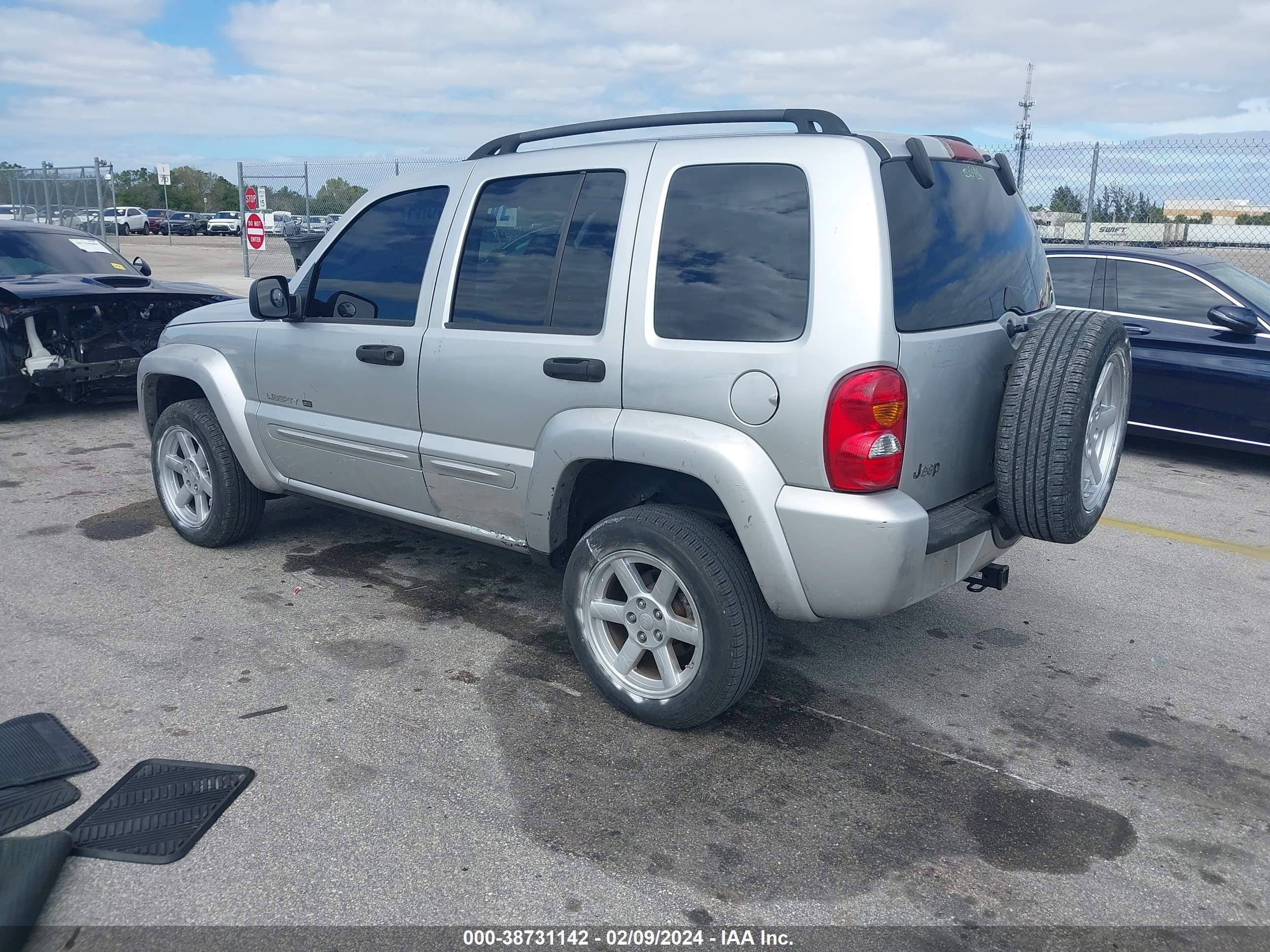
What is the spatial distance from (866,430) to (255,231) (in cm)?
1862

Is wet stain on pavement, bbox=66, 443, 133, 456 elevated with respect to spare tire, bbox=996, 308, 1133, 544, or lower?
lower

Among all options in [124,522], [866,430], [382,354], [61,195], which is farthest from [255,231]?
[866,430]

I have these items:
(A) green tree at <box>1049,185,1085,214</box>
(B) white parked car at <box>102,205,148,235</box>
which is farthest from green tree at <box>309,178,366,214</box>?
(B) white parked car at <box>102,205,148,235</box>

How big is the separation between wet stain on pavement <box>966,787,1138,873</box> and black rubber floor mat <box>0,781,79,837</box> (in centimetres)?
266

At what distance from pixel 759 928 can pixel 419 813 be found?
3.46 ft

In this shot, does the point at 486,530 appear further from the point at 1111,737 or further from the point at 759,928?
the point at 1111,737

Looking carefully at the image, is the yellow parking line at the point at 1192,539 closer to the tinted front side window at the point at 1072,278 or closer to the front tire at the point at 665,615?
the tinted front side window at the point at 1072,278

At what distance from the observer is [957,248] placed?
3.48m

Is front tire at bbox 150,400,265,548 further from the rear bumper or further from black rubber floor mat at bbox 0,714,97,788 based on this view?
the rear bumper

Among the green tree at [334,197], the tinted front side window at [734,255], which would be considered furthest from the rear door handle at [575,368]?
the green tree at [334,197]

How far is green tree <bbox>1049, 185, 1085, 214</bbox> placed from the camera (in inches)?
485

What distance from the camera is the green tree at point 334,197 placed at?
19219 mm

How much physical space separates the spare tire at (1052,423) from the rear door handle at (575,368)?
4.38 ft

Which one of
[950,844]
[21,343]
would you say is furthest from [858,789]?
[21,343]
